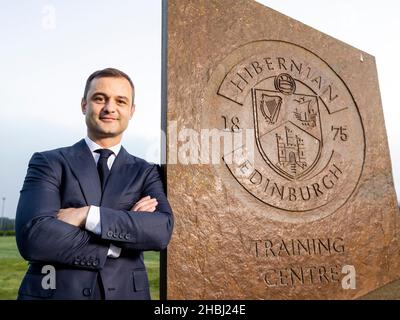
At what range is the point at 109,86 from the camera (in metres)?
1.79

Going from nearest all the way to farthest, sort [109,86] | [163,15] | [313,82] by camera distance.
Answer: [109,86], [163,15], [313,82]

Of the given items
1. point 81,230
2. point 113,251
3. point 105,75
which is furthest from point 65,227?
point 105,75

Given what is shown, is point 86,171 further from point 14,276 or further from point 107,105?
point 14,276

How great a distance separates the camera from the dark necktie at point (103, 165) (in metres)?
1.80

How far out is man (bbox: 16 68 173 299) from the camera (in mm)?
1545

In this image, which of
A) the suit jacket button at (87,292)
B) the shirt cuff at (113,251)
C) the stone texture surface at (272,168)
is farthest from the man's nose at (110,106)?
the stone texture surface at (272,168)

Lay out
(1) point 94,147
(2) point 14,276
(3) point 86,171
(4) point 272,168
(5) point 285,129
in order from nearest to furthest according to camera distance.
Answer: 1. (3) point 86,171
2. (1) point 94,147
3. (4) point 272,168
4. (5) point 285,129
5. (2) point 14,276

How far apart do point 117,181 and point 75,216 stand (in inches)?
11.2

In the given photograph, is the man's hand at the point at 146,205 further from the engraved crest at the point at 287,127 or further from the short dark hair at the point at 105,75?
the engraved crest at the point at 287,127

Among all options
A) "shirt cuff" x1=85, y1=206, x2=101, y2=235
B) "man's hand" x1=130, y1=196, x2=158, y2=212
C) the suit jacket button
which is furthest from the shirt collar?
the suit jacket button

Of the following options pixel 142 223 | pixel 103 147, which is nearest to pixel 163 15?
pixel 103 147

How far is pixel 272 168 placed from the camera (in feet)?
10.2
